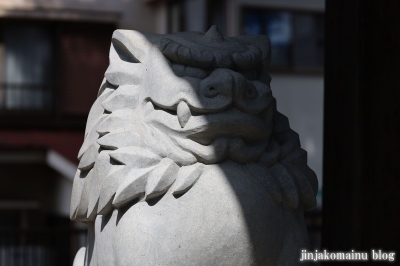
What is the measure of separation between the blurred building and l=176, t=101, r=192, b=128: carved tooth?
7015 millimetres

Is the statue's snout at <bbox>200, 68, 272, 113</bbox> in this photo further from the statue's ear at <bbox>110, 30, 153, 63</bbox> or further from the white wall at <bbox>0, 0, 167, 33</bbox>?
the white wall at <bbox>0, 0, 167, 33</bbox>

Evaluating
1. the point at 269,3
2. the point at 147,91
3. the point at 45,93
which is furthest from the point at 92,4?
the point at 147,91

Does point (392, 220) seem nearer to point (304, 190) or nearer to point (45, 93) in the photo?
point (304, 190)

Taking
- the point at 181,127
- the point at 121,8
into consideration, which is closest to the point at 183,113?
the point at 181,127

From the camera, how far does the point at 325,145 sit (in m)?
3.25

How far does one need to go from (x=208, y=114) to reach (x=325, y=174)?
116 centimetres

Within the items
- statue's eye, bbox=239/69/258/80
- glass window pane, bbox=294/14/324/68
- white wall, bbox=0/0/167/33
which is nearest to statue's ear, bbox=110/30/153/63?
statue's eye, bbox=239/69/258/80

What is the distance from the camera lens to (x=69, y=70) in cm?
1097

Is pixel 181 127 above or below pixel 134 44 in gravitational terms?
below

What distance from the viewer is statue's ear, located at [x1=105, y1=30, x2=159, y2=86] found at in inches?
95.6

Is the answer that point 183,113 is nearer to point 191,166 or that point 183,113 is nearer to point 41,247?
point 191,166

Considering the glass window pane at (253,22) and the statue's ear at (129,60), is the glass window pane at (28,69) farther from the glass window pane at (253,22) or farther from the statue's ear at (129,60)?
the statue's ear at (129,60)

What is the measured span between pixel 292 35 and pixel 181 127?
→ 8.68 meters

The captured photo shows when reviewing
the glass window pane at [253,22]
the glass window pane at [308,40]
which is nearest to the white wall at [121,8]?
the glass window pane at [253,22]
